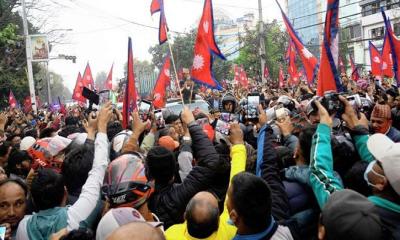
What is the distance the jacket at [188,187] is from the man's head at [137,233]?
132 cm

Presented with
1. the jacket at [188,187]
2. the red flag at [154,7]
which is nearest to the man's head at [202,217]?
the jacket at [188,187]

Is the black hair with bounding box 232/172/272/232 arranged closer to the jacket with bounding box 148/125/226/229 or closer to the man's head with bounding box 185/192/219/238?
the man's head with bounding box 185/192/219/238

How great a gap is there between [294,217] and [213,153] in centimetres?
71

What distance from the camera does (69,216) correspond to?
2512mm

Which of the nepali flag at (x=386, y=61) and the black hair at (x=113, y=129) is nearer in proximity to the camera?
the black hair at (x=113, y=129)

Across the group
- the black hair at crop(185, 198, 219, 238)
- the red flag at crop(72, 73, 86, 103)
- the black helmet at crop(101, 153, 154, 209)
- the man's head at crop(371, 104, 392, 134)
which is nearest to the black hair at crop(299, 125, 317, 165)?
the black hair at crop(185, 198, 219, 238)

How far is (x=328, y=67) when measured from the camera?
4.23 meters

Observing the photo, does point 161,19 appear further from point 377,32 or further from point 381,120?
point 377,32

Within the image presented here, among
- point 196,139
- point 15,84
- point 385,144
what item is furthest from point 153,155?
point 15,84

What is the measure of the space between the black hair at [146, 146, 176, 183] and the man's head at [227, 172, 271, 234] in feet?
2.70

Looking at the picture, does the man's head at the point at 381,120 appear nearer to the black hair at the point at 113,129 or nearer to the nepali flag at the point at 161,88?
the black hair at the point at 113,129

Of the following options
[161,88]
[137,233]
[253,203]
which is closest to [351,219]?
Result: [253,203]

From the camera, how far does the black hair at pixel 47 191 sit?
265 cm

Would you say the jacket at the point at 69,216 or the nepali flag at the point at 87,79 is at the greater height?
the nepali flag at the point at 87,79
